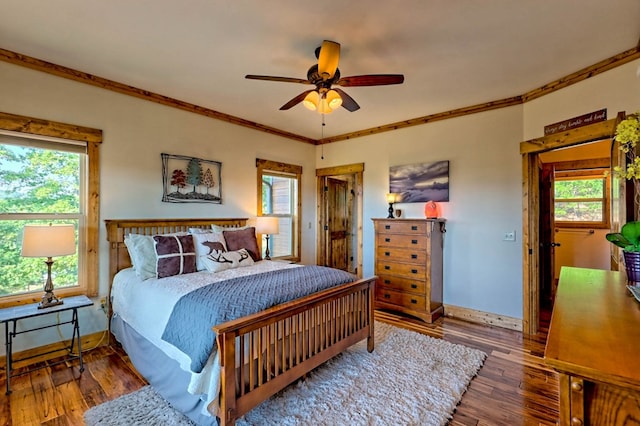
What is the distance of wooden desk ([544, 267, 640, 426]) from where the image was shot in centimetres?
78

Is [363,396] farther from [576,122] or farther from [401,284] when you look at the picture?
[576,122]

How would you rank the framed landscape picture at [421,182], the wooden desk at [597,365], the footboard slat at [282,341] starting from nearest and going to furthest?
the wooden desk at [597,365] → the footboard slat at [282,341] → the framed landscape picture at [421,182]

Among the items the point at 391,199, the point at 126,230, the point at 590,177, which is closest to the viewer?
the point at 126,230

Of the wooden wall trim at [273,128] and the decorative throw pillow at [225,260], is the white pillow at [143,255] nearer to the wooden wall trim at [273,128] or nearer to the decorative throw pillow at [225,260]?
the decorative throw pillow at [225,260]

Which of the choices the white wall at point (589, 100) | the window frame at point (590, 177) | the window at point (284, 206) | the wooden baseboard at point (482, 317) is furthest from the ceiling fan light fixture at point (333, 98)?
the window frame at point (590, 177)

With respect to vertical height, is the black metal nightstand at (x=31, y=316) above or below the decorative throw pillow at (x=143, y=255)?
below

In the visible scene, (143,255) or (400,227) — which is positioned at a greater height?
(400,227)

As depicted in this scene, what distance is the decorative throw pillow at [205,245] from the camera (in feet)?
10.0

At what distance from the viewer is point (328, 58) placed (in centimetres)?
223

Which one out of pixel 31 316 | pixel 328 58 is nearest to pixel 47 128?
pixel 31 316

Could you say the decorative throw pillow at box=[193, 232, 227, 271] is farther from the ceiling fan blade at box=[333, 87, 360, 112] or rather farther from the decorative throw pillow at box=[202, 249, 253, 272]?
the ceiling fan blade at box=[333, 87, 360, 112]

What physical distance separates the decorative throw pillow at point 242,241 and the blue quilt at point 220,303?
0.85 metres

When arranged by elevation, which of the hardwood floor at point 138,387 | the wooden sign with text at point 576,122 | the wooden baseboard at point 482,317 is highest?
the wooden sign with text at point 576,122

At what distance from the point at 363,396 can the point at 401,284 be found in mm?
1994
